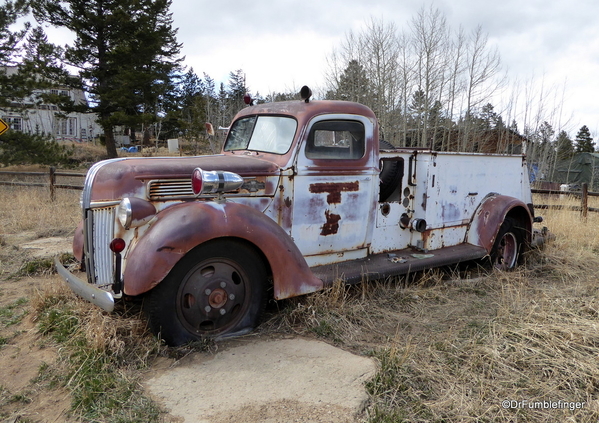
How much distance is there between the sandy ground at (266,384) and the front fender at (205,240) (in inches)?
20.7

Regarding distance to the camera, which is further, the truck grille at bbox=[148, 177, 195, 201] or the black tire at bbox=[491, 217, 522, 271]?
the black tire at bbox=[491, 217, 522, 271]

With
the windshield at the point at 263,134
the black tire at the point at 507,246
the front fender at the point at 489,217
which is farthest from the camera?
the black tire at the point at 507,246

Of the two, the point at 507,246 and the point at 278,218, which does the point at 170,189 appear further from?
the point at 507,246

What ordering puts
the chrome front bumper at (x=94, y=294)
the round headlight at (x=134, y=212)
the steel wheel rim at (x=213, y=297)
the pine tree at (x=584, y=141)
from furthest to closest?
the pine tree at (x=584, y=141)
the steel wheel rim at (x=213, y=297)
the round headlight at (x=134, y=212)
the chrome front bumper at (x=94, y=294)

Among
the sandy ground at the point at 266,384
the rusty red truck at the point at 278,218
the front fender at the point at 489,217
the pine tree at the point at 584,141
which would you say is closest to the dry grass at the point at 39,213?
the rusty red truck at the point at 278,218

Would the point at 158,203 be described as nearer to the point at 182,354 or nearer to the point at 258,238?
the point at 258,238

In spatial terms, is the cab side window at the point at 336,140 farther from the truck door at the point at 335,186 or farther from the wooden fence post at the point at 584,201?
the wooden fence post at the point at 584,201

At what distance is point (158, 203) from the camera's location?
351cm

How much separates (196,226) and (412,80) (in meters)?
16.0

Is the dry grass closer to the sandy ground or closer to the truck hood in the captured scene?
the truck hood

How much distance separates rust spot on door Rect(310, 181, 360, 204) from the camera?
4191 mm

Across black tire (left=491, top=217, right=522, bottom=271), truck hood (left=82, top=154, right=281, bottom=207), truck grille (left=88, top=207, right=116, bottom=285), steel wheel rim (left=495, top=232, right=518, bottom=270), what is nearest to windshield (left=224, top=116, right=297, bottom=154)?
truck hood (left=82, top=154, right=281, bottom=207)

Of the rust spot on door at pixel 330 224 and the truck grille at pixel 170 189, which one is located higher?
the truck grille at pixel 170 189

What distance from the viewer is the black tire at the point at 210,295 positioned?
3.25 m
